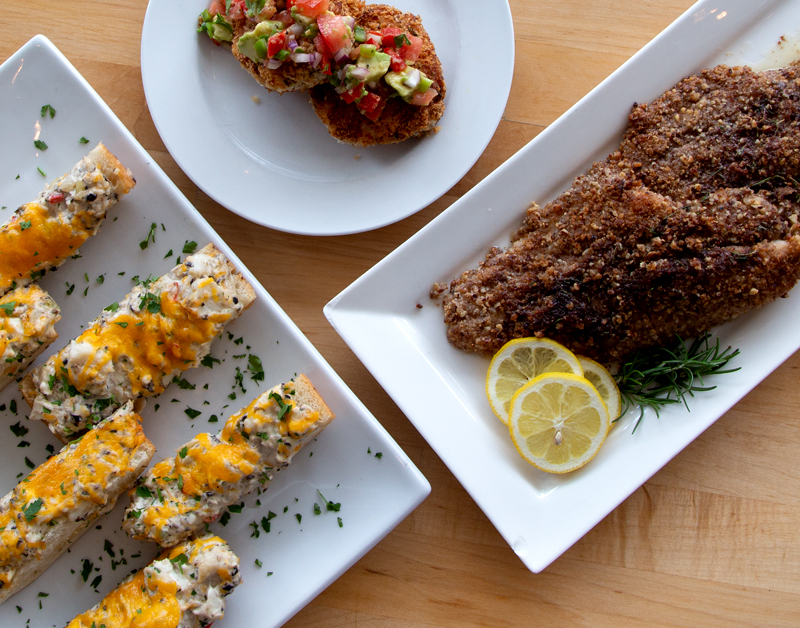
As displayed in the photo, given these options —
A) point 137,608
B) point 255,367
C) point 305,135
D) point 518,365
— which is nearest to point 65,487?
point 137,608

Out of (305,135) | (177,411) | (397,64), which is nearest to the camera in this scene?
(397,64)

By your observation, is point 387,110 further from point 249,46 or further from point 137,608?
point 137,608

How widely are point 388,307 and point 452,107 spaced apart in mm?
994

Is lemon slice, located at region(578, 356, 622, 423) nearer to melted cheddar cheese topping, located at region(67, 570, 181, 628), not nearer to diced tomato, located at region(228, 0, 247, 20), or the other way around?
melted cheddar cheese topping, located at region(67, 570, 181, 628)

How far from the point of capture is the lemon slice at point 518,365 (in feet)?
8.07

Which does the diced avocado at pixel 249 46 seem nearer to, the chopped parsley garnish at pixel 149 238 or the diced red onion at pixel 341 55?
the diced red onion at pixel 341 55

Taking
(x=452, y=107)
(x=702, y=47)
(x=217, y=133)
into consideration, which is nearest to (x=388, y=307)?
(x=452, y=107)

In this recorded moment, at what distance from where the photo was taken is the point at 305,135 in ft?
8.95

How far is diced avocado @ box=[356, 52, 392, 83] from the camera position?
2.43 meters

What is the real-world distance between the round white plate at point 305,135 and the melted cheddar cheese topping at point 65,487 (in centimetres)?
114

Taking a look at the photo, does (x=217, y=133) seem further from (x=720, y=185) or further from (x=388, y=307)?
(x=720, y=185)

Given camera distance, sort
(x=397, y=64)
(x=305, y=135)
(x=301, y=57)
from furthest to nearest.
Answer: (x=305, y=135), (x=397, y=64), (x=301, y=57)

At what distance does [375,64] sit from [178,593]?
7.80ft

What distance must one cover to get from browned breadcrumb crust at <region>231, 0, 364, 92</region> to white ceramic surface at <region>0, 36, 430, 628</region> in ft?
2.08
